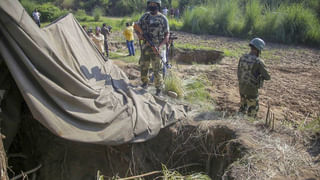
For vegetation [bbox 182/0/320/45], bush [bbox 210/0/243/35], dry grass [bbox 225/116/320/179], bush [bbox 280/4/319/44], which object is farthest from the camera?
bush [bbox 210/0/243/35]

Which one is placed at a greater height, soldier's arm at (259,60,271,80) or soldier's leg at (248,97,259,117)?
soldier's arm at (259,60,271,80)

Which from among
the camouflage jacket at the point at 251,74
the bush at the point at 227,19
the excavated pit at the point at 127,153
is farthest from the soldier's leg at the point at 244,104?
the bush at the point at 227,19

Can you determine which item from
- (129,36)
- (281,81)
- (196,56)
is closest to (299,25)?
(196,56)

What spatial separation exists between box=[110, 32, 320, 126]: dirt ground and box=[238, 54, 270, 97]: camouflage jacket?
338 mm

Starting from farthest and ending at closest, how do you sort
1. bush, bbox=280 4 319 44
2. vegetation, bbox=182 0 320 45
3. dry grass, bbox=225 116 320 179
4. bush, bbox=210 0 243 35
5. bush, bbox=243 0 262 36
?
bush, bbox=210 0 243 35 → bush, bbox=243 0 262 36 → vegetation, bbox=182 0 320 45 → bush, bbox=280 4 319 44 → dry grass, bbox=225 116 320 179

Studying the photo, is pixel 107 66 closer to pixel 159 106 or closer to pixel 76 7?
pixel 159 106

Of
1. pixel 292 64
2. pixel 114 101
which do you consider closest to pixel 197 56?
pixel 292 64

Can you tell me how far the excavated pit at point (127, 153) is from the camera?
11.8 ft

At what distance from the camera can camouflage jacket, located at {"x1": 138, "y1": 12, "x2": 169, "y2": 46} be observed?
468cm

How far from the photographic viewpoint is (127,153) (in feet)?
12.5

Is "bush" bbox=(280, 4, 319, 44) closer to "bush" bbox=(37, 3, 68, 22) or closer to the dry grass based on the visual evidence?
the dry grass

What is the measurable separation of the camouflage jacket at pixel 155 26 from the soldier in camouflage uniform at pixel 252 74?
1.46 meters

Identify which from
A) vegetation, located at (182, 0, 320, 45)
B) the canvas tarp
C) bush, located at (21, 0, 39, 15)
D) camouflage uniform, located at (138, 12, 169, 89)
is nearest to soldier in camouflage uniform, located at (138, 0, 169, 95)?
camouflage uniform, located at (138, 12, 169, 89)

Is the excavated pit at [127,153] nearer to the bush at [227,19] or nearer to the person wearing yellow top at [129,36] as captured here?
the person wearing yellow top at [129,36]
